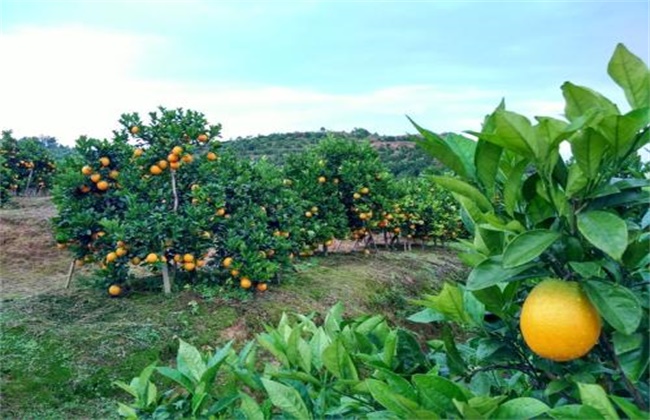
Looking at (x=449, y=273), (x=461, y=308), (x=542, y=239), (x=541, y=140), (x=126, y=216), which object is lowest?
(x=449, y=273)

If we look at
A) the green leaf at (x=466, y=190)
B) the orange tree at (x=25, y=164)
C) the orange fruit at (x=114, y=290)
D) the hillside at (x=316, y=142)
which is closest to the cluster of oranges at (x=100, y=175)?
the orange fruit at (x=114, y=290)

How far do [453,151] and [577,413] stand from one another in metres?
0.42

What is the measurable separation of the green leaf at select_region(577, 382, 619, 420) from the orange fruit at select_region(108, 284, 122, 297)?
16.6 ft

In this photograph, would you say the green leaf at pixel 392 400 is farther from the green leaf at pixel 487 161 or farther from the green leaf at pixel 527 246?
the green leaf at pixel 487 161

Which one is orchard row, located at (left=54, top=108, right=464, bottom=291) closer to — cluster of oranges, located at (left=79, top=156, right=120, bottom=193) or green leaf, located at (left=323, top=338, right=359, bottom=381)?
cluster of oranges, located at (left=79, top=156, right=120, bottom=193)

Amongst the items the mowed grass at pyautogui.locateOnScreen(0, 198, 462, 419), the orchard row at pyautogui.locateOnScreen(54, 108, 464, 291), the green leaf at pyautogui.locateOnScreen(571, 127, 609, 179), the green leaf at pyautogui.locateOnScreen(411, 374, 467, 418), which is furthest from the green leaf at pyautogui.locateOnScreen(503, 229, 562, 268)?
the orchard row at pyautogui.locateOnScreen(54, 108, 464, 291)

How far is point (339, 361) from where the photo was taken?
1145 millimetres

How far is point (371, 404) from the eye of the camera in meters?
1.10

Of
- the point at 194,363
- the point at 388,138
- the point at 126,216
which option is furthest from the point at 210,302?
the point at 388,138

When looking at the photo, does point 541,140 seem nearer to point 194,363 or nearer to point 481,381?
point 481,381

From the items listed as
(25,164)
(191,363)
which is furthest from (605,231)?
(25,164)

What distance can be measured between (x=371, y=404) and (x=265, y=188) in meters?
5.25

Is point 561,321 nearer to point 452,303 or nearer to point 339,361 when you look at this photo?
point 452,303

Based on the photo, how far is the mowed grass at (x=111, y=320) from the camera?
153 inches
